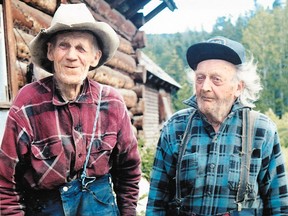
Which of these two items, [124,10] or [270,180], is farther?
[124,10]

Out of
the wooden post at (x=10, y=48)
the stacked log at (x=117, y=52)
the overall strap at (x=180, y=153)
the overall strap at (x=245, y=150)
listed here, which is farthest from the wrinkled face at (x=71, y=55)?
the stacked log at (x=117, y=52)

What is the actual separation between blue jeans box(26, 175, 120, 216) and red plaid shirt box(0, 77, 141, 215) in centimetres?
6

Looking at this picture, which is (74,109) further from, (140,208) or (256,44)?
(256,44)

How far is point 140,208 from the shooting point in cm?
548

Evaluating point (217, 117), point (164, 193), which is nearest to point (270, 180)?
point (217, 117)

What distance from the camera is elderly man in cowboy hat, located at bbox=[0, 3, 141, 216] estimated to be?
225 cm

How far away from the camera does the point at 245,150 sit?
94.6 inches

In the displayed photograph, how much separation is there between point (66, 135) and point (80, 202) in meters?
0.38

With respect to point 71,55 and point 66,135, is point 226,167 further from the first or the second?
point 71,55

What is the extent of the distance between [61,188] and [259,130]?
1158 mm

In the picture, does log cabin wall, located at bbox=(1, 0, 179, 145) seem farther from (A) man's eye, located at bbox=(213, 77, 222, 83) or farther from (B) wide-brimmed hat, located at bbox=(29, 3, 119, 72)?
(A) man's eye, located at bbox=(213, 77, 222, 83)

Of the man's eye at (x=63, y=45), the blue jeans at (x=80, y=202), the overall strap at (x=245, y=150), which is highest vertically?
the man's eye at (x=63, y=45)

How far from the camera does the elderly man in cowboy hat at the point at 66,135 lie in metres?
2.25

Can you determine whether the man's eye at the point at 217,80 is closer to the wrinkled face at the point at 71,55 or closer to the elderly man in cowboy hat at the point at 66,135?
the elderly man in cowboy hat at the point at 66,135
